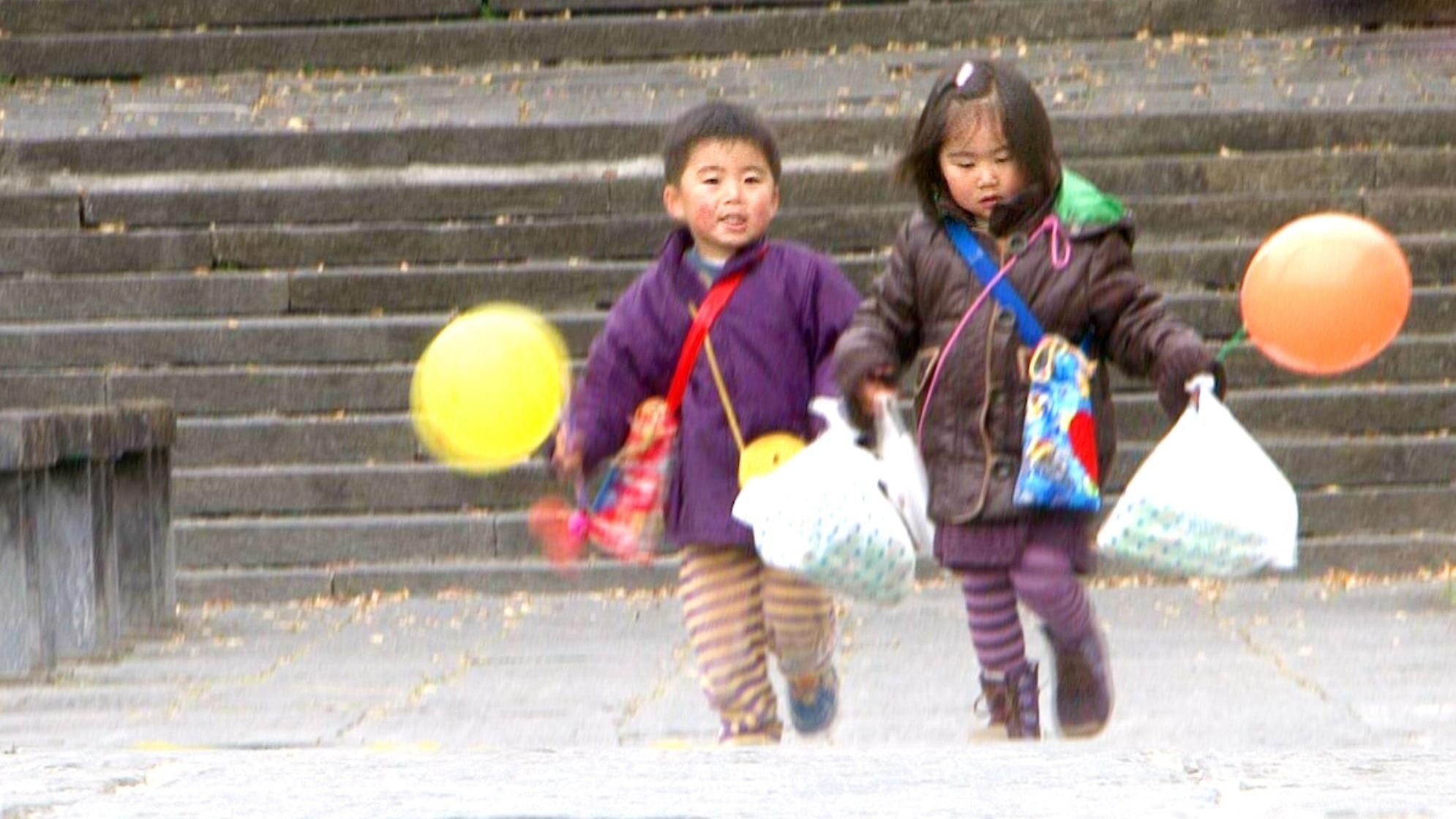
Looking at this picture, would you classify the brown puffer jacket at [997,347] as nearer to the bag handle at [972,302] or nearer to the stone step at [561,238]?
the bag handle at [972,302]

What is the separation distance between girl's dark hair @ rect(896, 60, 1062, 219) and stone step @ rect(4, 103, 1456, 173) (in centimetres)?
550

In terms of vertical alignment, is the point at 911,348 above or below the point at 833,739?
above

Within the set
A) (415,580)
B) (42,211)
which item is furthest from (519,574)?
(42,211)

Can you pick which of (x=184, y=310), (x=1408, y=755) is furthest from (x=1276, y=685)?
(x=184, y=310)

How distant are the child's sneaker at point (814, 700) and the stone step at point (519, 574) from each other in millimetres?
3602

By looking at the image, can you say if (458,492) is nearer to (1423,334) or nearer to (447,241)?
(447,241)

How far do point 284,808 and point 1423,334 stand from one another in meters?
7.16

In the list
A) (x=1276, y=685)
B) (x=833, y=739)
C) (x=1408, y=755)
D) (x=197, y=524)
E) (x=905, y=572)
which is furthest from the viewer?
(x=197, y=524)

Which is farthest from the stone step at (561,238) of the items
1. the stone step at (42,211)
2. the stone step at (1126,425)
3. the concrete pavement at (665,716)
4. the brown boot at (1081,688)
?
the brown boot at (1081,688)

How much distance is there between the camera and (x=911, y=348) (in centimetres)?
518

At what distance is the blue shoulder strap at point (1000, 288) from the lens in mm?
4980

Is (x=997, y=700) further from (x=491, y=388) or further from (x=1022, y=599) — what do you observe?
(x=491, y=388)

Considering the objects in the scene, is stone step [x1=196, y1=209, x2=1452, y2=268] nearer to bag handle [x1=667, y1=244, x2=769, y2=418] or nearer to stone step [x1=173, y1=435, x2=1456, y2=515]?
stone step [x1=173, y1=435, x2=1456, y2=515]

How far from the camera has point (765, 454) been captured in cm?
520
